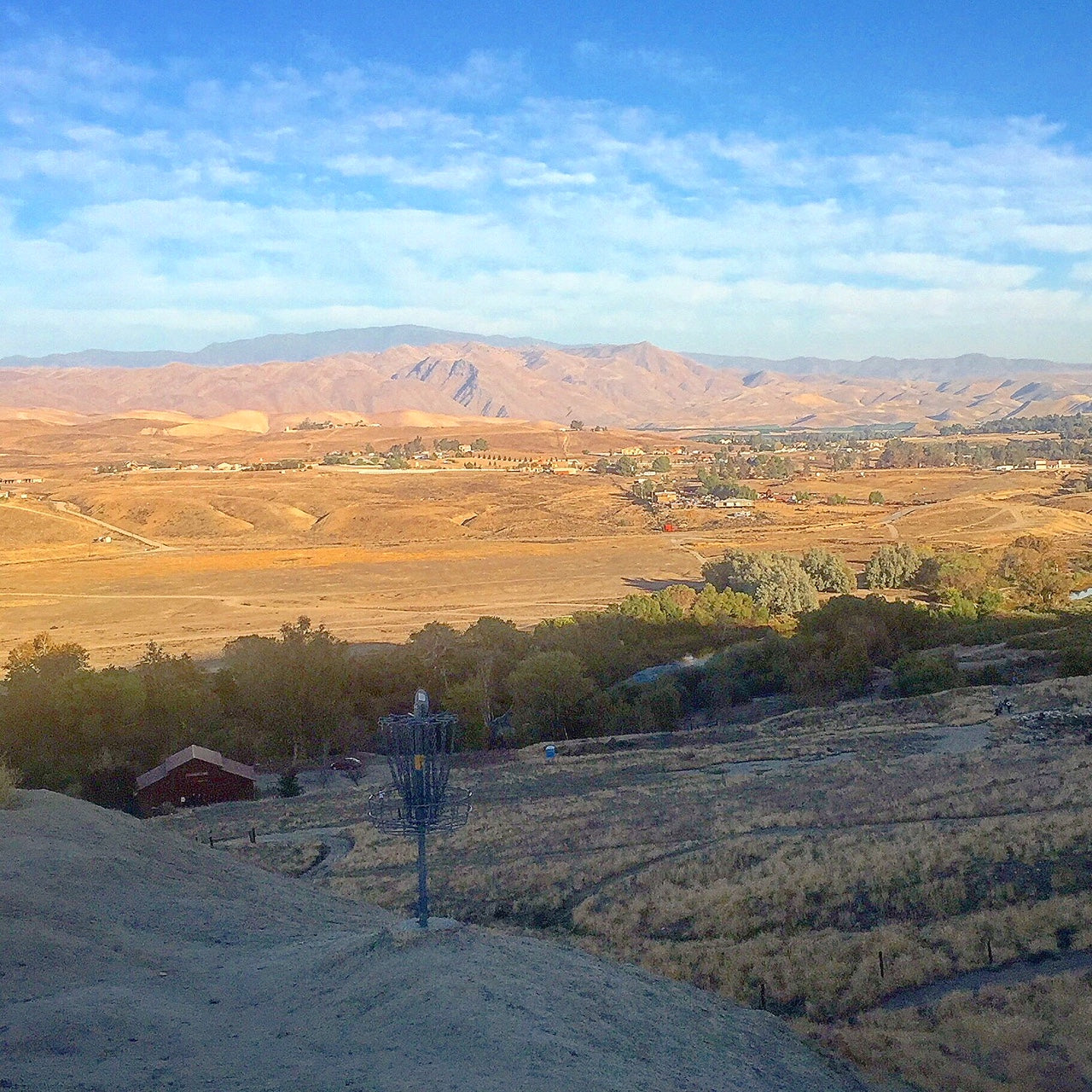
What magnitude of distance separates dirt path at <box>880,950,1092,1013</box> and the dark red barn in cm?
2003

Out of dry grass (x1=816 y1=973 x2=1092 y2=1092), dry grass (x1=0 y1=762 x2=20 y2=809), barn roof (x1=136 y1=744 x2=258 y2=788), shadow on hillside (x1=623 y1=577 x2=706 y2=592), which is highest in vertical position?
dry grass (x1=0 y1=762 x2=20 y2=809)

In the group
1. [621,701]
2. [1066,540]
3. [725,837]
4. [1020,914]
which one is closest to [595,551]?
[1066,540]

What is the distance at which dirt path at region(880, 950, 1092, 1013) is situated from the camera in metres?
11.5

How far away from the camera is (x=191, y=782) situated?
2764cm

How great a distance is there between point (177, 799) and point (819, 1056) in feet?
68.3

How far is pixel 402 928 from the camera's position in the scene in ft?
35.0

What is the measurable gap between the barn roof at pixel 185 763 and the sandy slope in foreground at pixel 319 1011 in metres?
14.2

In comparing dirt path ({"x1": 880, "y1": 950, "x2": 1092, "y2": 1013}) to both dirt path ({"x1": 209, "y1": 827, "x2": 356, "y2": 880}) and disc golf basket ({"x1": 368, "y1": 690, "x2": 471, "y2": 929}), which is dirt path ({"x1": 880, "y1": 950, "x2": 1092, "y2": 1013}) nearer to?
disc golf basket ({"x1": 368, "y1": 690, "x2": 471, "y2": 929})

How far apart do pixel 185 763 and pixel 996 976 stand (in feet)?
69.5

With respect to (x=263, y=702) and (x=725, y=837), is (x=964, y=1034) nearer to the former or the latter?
(x=725, y=837)

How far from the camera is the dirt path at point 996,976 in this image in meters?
11.5

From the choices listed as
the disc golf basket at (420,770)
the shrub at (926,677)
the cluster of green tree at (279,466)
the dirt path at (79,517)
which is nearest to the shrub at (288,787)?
the disc golf basket at (420,770)

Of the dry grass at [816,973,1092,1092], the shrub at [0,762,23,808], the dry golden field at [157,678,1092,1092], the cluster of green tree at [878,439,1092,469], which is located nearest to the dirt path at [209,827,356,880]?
the dry golden field at [157,678,1092,1092]

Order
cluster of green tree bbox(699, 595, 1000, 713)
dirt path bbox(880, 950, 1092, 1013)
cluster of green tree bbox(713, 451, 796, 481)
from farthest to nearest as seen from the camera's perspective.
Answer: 1. cluster of green tree bbox(713, 451, 796, 481)
2. cluster of green tree bbox(699, 595, 1000, 713)
3. dirt path bbox(880, 950, 1092, 1013)
